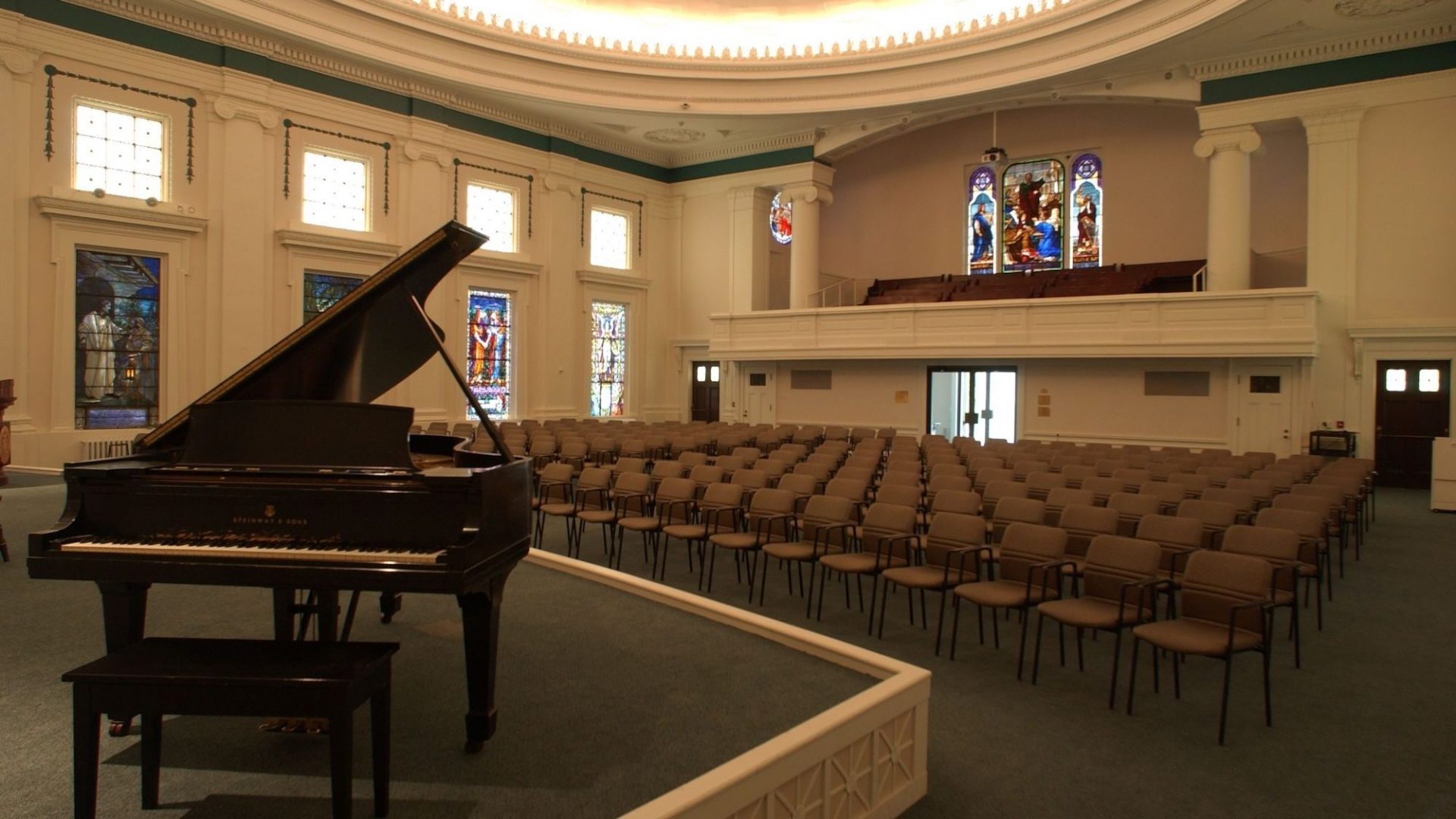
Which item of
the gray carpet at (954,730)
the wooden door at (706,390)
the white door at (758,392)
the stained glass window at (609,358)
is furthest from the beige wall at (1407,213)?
the stained glass window at (609,358)

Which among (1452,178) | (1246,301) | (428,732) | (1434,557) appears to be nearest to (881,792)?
(428,732)

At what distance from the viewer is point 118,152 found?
12227mm

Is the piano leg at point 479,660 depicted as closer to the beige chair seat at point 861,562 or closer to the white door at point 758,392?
the beige chair seat at point 861,562

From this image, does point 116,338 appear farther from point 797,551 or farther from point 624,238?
point 797,551

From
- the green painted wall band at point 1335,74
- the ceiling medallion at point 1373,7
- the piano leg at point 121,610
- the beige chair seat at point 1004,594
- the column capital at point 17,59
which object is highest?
the ceiling medallion at point 1373,7

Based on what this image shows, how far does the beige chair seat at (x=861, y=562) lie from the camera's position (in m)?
5.39

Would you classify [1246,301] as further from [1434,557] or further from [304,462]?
[304,462]

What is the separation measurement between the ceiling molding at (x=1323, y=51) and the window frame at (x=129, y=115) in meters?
16.8

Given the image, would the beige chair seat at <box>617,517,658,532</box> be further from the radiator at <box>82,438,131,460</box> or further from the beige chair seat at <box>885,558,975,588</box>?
the radiator at <box>82,438,131,460</box>

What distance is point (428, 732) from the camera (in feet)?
10.8

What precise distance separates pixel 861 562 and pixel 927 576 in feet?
1.66

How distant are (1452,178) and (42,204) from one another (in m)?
20.4

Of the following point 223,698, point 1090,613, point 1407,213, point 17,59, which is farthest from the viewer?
point 1407,213

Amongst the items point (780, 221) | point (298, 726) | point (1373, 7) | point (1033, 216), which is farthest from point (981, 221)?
point (298, 726)
